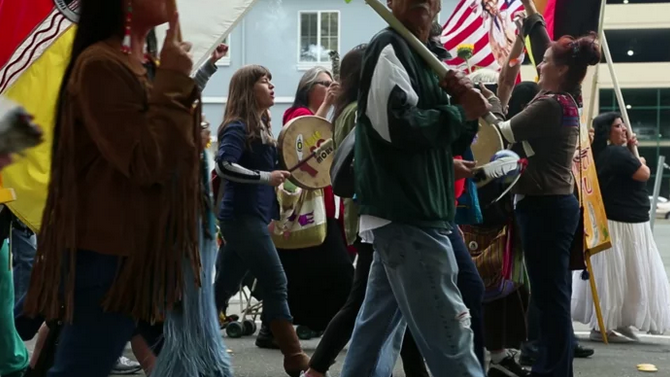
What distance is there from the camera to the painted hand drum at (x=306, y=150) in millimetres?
6457

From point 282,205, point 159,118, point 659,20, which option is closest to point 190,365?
point 159,118

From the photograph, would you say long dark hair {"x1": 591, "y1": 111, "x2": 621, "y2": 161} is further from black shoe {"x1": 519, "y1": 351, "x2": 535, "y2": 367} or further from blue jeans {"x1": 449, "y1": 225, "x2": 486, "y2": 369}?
blue jeans {"x1": 449, "y1": 225, "x2": 486, "y2": 369}

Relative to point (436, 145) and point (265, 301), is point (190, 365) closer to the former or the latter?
point (436, 145)

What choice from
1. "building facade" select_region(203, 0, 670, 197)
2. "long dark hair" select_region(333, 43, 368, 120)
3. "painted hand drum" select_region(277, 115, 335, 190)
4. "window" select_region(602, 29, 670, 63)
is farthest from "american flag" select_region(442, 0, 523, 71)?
"window" select_region(602, 29, 670, 63)

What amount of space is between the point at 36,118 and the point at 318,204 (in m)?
3.00

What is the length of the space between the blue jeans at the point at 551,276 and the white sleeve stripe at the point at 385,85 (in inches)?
67.8

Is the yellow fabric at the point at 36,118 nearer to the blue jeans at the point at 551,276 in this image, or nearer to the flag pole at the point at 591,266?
the blue jeans at the point at 551,276

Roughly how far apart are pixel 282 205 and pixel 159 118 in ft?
15.6

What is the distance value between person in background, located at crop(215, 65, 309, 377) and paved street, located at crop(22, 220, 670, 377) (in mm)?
442

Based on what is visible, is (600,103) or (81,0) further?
(600,103)

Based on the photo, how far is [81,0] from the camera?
9.68ft

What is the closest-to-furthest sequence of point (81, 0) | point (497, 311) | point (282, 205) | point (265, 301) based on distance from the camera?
point (81, 0) < point (265, 301) < point (497, 311) < point (282, 205)

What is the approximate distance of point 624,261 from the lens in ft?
27.4

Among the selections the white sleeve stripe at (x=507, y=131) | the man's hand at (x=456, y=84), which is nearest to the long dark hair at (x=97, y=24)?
the man's hand at (x=456, y=84)
